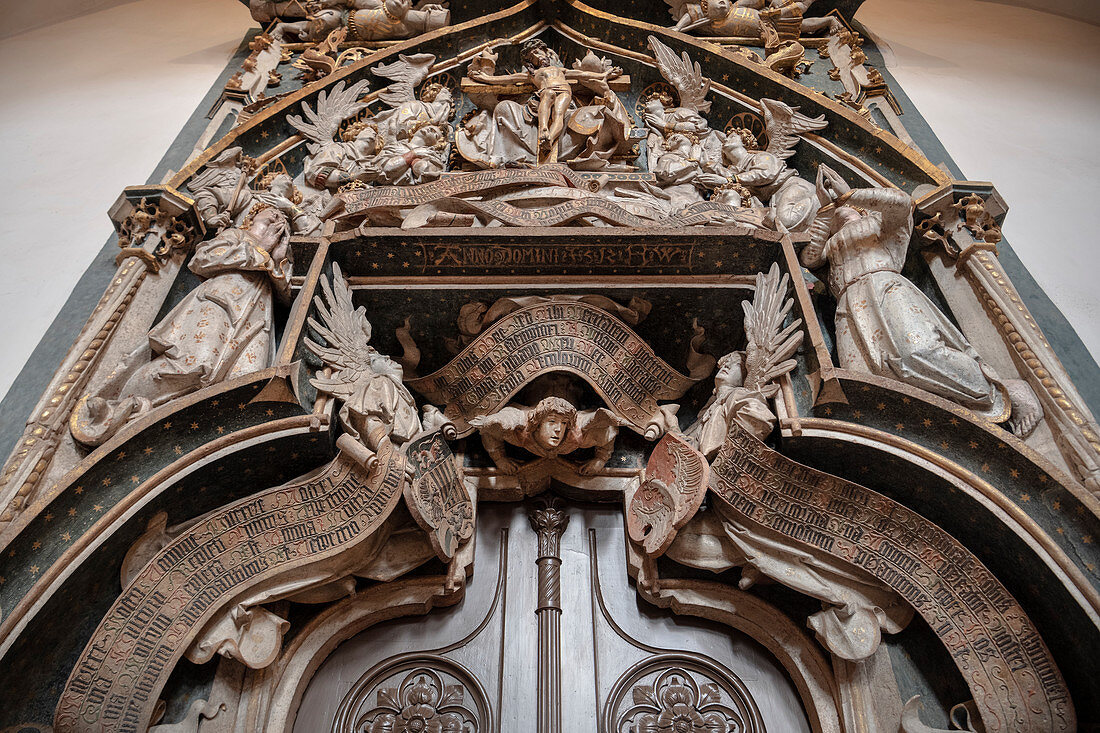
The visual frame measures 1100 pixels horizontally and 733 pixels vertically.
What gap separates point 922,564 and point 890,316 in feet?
3.57

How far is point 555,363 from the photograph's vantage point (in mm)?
3895

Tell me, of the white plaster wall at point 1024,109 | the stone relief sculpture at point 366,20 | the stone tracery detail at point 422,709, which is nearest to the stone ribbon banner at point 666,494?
the stone tracery detail at point 422,709

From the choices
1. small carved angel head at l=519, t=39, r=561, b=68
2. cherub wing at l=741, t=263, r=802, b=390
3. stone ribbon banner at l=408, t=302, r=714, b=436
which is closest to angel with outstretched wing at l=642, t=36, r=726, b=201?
small carved angel head at l=519, t=39, r=561, b=68

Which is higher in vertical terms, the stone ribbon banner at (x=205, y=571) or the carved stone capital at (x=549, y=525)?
the carved stone capital at (x=549, y=525)

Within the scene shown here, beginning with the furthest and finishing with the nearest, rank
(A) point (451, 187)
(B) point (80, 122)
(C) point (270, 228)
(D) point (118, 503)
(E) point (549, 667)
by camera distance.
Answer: (B) point (80, 122) → (A) point (451, 187) → (C) point (270, 228) → (E) point (549, 667) → (D) point (118, 503)

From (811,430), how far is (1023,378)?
1.00 meters

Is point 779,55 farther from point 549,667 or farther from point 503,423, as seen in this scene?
point 549,667

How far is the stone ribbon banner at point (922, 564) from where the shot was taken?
9.68 feet

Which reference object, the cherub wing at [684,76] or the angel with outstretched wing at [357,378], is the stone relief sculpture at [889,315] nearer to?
the cherub wing at [684,76]

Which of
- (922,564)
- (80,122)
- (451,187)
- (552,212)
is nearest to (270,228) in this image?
(451,187)

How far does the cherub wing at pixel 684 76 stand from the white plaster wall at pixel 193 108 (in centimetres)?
144

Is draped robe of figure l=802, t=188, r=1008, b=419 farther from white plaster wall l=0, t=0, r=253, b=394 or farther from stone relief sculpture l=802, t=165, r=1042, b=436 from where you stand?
white plaster wall l=0, t=0, r=253, b=394

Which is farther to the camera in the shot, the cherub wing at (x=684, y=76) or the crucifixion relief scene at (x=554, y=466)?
the cherub wing at (x=684, y=76)

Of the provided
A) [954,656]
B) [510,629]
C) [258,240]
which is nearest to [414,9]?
[258,240]
